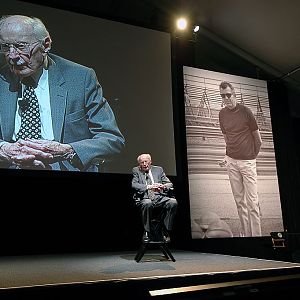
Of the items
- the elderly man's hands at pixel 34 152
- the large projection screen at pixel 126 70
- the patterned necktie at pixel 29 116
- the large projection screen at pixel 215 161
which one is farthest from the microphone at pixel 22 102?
the large projection screen at pixel 215 161

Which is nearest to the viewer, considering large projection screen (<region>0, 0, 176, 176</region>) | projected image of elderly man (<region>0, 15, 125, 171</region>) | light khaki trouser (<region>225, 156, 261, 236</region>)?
projected image of elderly man (<region>0, 15, 125, 171</region>)

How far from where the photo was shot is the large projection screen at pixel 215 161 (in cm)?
495

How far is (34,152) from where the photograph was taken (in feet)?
12.4

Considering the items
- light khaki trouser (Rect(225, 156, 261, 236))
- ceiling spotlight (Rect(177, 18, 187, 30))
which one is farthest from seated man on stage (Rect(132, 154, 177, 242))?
ceiling spotlight (Rect(177, 18, 187, 30))

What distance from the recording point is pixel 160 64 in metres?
4.91

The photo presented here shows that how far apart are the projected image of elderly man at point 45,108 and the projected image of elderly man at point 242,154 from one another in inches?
80.7

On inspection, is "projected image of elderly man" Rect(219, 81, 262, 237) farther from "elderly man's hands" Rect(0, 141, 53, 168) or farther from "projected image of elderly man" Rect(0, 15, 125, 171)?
"elderly man's hands" Rect(0, 141, 53, 168)

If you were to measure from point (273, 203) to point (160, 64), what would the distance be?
2.95 meters

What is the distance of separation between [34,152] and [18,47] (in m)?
1.35

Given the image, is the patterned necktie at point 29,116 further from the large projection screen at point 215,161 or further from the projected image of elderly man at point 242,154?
the projected image of elderly man at point 242,154

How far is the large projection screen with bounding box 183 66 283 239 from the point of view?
16.2 ft

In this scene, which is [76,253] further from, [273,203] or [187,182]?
[273,203]

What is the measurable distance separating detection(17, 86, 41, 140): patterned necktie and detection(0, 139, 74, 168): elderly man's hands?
0.08 meters

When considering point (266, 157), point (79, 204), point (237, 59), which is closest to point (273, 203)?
point (266, 157)
